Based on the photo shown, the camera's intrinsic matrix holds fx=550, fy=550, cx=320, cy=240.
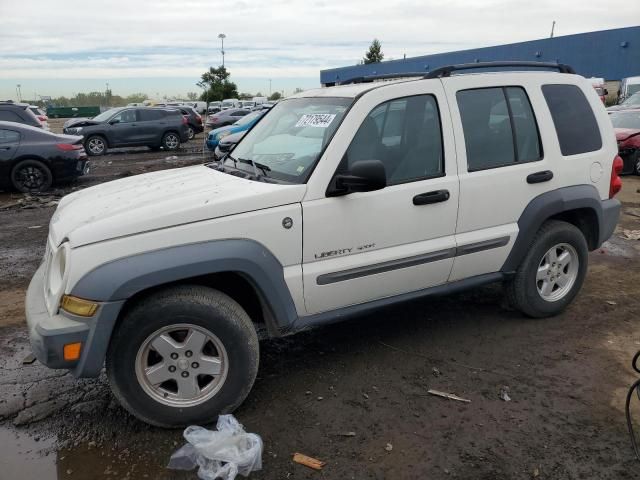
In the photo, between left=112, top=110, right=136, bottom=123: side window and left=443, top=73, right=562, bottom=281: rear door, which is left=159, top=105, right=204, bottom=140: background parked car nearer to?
left=112, top=110, right=136, bottom=123: side window

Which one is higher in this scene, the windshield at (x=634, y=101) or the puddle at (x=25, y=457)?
the windshield at (x=634, y=101)

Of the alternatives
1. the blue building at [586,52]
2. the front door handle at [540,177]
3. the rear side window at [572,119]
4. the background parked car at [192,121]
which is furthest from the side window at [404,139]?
the blue building at [586,52]

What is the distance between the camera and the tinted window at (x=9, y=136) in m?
10.6

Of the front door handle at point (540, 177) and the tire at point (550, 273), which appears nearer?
the front door handle at point (540, 177)

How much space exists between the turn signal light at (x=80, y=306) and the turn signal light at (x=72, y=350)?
0.51 feet

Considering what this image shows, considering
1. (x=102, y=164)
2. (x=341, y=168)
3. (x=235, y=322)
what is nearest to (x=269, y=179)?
(x=341, y=168)

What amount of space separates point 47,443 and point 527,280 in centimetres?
345

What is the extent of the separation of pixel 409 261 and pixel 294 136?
1.15m

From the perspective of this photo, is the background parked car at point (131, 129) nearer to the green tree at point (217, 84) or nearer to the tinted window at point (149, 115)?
the tinted window at point (149, 115)

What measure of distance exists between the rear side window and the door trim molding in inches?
38.0

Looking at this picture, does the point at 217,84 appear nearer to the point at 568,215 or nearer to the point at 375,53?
the point at 375,53

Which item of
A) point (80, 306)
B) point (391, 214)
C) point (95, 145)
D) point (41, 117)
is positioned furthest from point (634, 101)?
point (41, 117)

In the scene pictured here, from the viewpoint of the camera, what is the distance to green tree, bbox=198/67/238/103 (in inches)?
2143

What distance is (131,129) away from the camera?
755 inches
